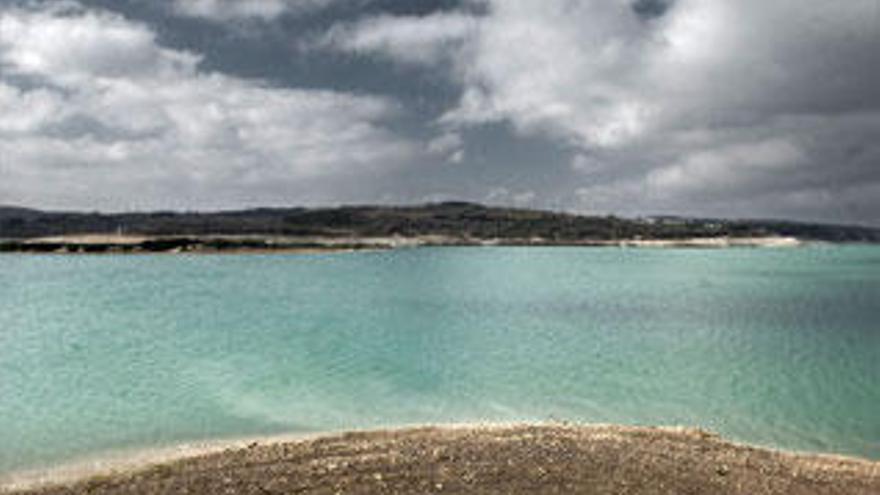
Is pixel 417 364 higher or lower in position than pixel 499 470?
lower

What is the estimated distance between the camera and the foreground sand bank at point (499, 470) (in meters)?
22.1

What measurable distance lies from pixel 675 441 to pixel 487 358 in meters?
26.6

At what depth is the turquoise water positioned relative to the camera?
38.0 m

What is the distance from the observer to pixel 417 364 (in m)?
54.3

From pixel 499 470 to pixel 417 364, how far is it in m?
31.1

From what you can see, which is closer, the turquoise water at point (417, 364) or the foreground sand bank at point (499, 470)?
the foreground sand bank at point (499, 470)

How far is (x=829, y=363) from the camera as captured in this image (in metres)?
55.2

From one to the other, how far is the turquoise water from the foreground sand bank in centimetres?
787

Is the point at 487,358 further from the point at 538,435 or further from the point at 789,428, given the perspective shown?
the point at 538,435

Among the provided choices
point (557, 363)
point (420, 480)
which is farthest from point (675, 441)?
point (557, 363)

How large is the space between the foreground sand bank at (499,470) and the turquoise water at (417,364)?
25.8 feet

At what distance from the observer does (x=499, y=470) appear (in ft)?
76.7

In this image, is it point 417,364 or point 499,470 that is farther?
point 417,364

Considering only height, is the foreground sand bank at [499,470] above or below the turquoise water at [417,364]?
above
